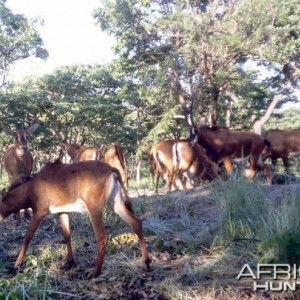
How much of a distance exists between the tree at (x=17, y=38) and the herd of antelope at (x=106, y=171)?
8.24 metres

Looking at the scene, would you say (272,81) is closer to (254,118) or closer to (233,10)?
(254,118)

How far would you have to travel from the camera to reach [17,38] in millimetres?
22719

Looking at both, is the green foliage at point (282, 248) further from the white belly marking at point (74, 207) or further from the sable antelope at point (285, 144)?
the sable antelope at point (285, 144)

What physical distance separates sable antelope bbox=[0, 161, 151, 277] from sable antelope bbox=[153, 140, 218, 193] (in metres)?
6.74

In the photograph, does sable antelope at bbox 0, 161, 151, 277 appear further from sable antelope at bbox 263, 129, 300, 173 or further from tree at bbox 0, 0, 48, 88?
tree at bbox 0, 0, 48, 88

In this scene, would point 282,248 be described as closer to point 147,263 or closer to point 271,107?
point 147,263

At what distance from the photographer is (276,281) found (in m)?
4.95

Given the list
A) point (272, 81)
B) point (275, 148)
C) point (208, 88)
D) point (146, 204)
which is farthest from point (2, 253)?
point (272, 81)

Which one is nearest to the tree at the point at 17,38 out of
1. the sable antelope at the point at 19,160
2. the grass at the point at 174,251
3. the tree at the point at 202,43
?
the tree at the point at 202,43

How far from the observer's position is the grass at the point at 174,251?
16.5ft

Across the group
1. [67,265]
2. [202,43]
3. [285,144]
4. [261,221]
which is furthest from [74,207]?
[202,43]

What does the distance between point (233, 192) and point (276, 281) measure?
2.52 metres

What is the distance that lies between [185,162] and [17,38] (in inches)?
532

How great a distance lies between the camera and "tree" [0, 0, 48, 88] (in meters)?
22.4
